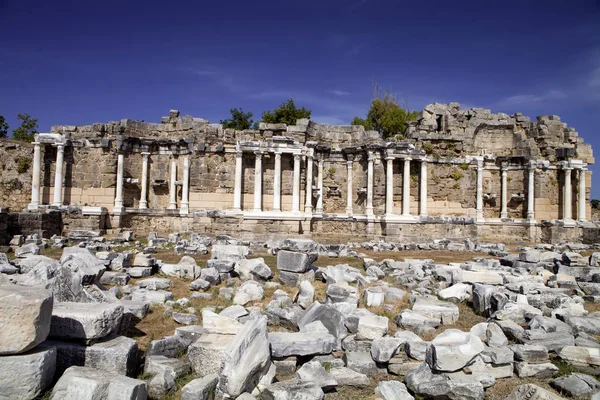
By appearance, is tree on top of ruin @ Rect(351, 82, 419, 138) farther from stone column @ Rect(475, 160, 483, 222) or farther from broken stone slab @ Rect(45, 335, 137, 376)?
broken stone slab @ Rect(45, 335, 137, 376)

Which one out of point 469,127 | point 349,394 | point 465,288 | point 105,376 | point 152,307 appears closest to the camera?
point 105,376

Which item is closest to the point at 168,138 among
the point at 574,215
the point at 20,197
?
the point at 20,197

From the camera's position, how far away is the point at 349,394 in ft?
16.0

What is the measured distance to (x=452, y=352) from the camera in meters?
5.16

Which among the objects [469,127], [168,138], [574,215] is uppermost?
[469,127]

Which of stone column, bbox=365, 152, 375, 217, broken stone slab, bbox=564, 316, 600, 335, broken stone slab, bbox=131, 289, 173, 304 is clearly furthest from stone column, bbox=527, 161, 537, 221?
broken stone slab, bbox=131, 289, 173, 304

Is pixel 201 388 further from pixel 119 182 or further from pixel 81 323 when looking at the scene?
pixel 119 182

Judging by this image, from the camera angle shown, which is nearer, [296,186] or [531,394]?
[531,394]

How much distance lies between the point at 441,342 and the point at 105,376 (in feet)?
14.0

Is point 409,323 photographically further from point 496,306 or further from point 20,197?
point 20,197

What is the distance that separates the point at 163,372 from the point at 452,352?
12.1 feet

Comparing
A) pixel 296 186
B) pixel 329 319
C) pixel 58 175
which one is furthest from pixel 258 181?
pixel 329 319

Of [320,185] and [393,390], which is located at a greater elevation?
[320,185]

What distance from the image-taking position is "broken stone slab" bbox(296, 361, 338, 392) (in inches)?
189
